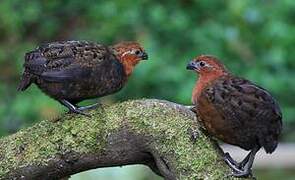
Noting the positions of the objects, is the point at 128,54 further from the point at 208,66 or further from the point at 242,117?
the point at 242,117

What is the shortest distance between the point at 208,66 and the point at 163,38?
4531 millimetres

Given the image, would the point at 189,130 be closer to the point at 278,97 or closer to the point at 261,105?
the point at 261,105

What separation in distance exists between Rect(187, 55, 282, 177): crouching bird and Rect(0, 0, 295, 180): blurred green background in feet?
12.0

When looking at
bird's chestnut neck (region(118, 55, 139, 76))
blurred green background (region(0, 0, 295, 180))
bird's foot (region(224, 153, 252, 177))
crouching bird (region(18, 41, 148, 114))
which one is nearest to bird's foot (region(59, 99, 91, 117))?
crouching bird (region(18, 41, 148, 114))

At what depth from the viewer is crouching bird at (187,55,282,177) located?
9.16 ft

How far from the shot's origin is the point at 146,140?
2.87 meters

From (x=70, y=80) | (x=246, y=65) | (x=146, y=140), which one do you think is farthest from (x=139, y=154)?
(x=246, y=65)

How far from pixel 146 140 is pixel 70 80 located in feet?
1.26

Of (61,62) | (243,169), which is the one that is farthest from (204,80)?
(61,62)

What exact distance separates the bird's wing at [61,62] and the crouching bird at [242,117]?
0.46 m

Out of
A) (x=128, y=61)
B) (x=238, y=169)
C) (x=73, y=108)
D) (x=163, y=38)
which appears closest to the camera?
(x=238, y=169)

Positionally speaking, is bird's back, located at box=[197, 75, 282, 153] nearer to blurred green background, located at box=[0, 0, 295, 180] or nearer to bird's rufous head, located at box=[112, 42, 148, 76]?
bird's rufous head, located at box=[112, 42, 148, 76]

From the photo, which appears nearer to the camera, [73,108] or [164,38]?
[73,108]

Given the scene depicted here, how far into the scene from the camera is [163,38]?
297 inches
